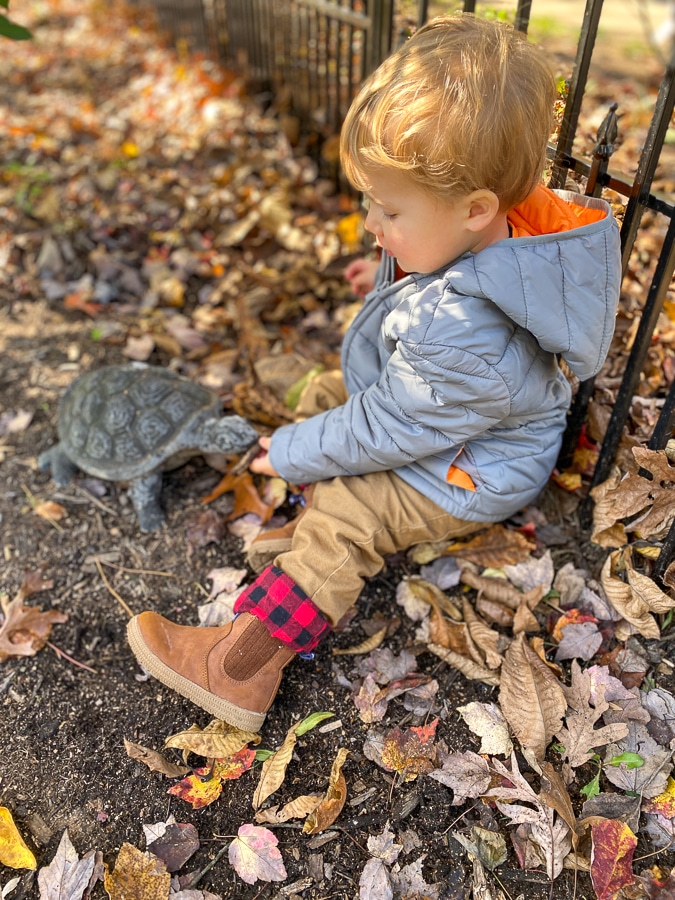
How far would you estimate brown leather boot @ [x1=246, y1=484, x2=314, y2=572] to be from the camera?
95.5 inches

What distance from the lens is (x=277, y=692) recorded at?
7.19 feet

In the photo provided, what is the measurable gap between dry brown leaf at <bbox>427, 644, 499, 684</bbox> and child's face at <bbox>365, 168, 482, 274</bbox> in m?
1.26

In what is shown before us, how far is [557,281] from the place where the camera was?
185 cm

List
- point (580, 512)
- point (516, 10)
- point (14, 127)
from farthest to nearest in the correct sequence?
point (14, 127) → point (580, 512) → point (516, 10)

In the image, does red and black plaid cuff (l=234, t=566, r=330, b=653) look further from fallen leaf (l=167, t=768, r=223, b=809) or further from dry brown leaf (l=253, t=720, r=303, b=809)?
fallen leaf (l=167, t=768, r=223, b=809)

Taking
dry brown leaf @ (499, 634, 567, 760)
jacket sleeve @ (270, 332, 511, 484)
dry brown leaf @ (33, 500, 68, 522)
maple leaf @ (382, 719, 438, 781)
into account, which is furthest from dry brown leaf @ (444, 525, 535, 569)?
dry brown leaf @ (33, 500, 68, 522)

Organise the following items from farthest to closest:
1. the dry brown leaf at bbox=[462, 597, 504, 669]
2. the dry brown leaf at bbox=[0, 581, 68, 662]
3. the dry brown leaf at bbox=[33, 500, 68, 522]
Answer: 1. the dry brown leaf at bbox=[33, 500, 68, 522]
2. the dry brown leaf at bbox=[0, 581, 68, 662]
3. the dry brown leaf at bbox=[462, 597, 504, 669]

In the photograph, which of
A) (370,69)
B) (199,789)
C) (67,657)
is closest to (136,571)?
(67,657)

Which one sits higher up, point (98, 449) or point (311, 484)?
point (311, 484)

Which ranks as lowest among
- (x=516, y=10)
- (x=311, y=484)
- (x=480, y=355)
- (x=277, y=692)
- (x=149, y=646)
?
(x=277, y=692)

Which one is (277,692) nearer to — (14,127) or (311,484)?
(311,484)

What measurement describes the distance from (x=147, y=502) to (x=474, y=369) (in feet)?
5.01

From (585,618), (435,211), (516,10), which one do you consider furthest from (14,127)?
(585,618)

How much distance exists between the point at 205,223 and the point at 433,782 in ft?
12.6
